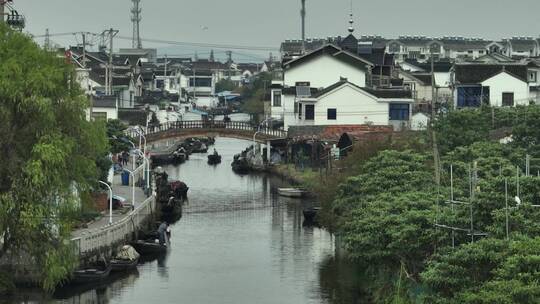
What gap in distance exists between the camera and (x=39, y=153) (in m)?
28.7

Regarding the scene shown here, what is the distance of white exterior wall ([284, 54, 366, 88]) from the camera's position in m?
76.8

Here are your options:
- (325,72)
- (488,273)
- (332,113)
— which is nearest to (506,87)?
(332,113)

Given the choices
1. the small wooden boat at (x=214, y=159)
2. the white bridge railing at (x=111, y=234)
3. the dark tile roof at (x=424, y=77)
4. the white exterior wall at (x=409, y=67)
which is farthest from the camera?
the white exterior wall at (x=409, y=67)

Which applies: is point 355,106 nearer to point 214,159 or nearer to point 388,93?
point 388,93

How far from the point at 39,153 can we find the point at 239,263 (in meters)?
12.3

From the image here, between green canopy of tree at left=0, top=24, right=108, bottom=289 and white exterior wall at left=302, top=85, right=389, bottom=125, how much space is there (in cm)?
Answer: 3981

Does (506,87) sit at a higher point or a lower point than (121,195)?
higher

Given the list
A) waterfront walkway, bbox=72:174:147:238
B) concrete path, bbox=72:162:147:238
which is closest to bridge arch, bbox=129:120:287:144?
concrete path, bbox=72:162:147:238

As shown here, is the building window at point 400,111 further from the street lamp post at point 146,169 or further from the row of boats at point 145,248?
the street lamp post at point 146,169

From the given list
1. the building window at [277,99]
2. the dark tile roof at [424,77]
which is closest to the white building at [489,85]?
the building window at [277,99]

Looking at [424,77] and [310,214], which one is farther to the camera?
[424,77]

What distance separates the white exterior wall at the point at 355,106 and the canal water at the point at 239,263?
37.4ft

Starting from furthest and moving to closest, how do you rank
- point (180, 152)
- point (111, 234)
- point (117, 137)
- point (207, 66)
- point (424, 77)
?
1. point (207, 66)
2. point (424, 77)
3. point (180, 152)
4. point (117, 137)
5. point (111, 234)

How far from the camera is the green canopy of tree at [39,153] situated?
28.8 meters
